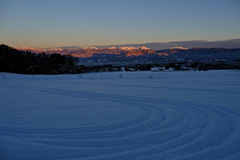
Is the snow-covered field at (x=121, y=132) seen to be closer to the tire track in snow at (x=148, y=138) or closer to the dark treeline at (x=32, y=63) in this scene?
the tire track in snow at (x=148, y=138)

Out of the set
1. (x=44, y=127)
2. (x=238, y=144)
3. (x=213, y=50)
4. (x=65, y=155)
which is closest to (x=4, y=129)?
(x=44, y=127)

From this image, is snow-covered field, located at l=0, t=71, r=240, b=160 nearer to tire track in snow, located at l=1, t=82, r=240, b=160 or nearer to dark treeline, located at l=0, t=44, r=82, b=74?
tire track in snow, located at l=1, t=82, r=240, b=160

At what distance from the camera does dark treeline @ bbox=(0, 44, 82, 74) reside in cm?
4003

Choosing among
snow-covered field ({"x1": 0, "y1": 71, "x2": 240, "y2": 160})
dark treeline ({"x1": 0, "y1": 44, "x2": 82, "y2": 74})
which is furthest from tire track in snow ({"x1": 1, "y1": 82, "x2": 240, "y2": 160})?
dark treeline ({"x1": 0, "y1": 44, "x2": 82, "y2": 74})

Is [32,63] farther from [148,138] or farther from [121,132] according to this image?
[148,138]

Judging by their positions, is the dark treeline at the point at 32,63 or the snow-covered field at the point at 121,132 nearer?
the snow-covered field at the point at 121,132

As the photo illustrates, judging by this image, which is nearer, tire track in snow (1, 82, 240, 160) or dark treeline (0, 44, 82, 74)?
tire track in snow (1, 82, 240, 160)

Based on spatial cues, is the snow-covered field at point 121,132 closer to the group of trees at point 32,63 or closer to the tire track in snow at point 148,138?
the tire track in snow at point 148,138

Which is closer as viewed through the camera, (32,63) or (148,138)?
(148,138)

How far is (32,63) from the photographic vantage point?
4341 cm

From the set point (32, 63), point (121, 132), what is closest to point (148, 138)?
point (121, 132)

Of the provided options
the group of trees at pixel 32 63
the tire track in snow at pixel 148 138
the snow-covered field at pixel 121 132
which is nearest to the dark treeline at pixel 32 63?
the group of trees at pixel 32 63

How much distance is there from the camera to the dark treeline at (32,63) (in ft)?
131

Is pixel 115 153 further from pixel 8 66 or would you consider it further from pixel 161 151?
pixel 8 66
